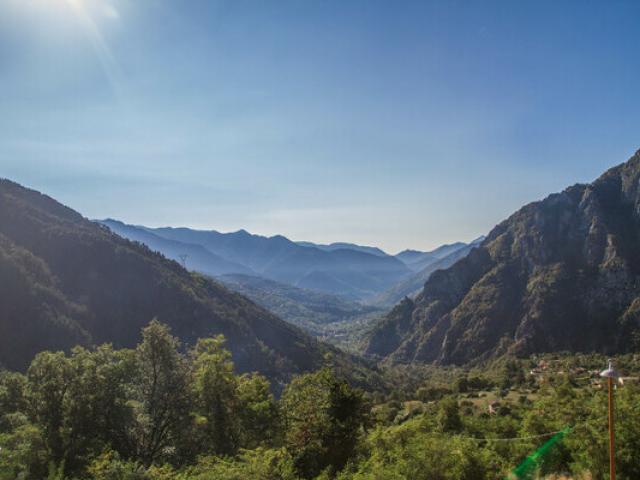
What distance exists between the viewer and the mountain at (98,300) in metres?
127

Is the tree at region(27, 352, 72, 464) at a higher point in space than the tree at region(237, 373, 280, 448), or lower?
higher

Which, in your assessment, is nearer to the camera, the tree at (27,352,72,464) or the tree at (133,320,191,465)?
the tree at (27,352,72,464)

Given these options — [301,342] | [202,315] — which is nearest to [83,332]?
[202,315]

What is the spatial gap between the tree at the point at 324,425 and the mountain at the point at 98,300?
396 feet

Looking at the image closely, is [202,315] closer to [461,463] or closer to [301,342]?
[301,342]

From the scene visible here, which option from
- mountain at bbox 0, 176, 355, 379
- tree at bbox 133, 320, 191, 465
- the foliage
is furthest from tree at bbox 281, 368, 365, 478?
mountain at bbox 0, 176, 355, 379

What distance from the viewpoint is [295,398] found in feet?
96.3

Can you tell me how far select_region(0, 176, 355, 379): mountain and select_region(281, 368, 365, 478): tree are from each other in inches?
4747

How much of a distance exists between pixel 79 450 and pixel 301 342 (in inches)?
6928

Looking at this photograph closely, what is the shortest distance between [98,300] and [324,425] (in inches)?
6328

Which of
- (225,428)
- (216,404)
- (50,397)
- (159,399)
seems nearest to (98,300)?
(159,399)

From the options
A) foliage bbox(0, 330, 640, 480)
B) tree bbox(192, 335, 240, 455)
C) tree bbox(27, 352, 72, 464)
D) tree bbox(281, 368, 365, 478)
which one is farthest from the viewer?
tree bbox(192, 335, 240, 455)

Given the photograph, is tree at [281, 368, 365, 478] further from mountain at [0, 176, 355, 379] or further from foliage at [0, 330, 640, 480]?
mountain at [0, 176, 355, 379]

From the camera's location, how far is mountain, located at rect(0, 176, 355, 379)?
417ft
